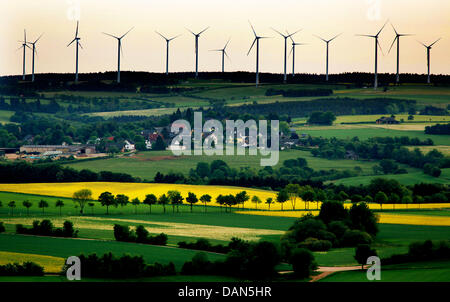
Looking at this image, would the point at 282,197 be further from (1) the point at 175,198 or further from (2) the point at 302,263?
(2) the point at 302,263

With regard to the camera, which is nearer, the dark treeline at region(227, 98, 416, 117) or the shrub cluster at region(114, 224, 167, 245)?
the shrub cluster at region(114, 224, 167, 245)

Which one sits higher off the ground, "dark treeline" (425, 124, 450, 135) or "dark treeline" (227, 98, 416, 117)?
"dark treeline" (227, 98, 416, 117)

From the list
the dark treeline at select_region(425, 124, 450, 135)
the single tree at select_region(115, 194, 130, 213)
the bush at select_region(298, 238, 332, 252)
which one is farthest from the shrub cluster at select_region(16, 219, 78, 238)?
the dark treeline at select_region(425, 124, 450, 135)

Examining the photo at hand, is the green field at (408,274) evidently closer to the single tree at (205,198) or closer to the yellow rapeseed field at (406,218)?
the yellow rapeseed field at (406,218)

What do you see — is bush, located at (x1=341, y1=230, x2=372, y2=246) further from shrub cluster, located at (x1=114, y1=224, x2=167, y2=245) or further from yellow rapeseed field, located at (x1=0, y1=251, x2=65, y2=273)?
yellow rapeseed field, located at (x1=0, y1=251, x2=65, y2=273)

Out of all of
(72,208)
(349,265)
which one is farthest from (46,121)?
(349,265)

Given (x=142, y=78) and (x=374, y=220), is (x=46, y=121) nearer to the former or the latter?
(x=142, y=78)
